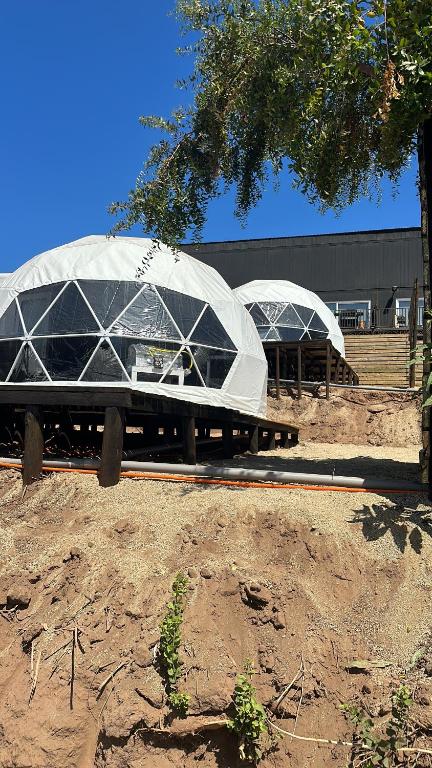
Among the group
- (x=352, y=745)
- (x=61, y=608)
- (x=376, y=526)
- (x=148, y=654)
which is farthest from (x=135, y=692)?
(x=376, y=526)

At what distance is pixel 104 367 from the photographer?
750 centimetres

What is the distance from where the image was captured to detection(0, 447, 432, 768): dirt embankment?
4055mm

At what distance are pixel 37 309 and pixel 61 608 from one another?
191 inches

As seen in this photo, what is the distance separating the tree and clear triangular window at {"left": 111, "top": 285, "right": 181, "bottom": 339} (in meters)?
1.34

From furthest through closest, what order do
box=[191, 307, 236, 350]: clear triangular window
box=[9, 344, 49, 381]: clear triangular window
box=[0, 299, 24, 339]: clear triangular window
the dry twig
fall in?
1. box=[191, 307, 236, 350]: clear triangular window
2. box=[0, 299, 24, 339]: clear triangular window
3. box=[9, 344, 49, 381]: clear triangular window
4. the dry twig

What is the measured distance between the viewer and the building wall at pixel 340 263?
30.5 m

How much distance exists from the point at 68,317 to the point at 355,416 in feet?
34.5

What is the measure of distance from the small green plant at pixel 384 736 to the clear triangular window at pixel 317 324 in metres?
19.6

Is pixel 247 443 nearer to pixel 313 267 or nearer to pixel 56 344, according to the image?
pixel 56 344

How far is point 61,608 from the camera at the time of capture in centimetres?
491

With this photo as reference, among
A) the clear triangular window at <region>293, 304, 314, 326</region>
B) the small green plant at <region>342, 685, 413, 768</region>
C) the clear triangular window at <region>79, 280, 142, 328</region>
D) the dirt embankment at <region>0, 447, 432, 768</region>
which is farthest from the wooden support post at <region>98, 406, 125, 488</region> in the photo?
the clear triangular window at <region>293, 304, 314, 326</region>

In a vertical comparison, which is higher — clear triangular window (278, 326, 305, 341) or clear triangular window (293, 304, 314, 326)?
clear triangular window (293, 304, 314, 326)

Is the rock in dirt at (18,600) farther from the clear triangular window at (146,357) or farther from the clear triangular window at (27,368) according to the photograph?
the clear triangular window at (27,368)

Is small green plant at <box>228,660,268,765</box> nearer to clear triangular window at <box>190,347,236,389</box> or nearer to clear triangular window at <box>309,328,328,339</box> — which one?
clear triangular window at <box>190,347,236,389</box>
